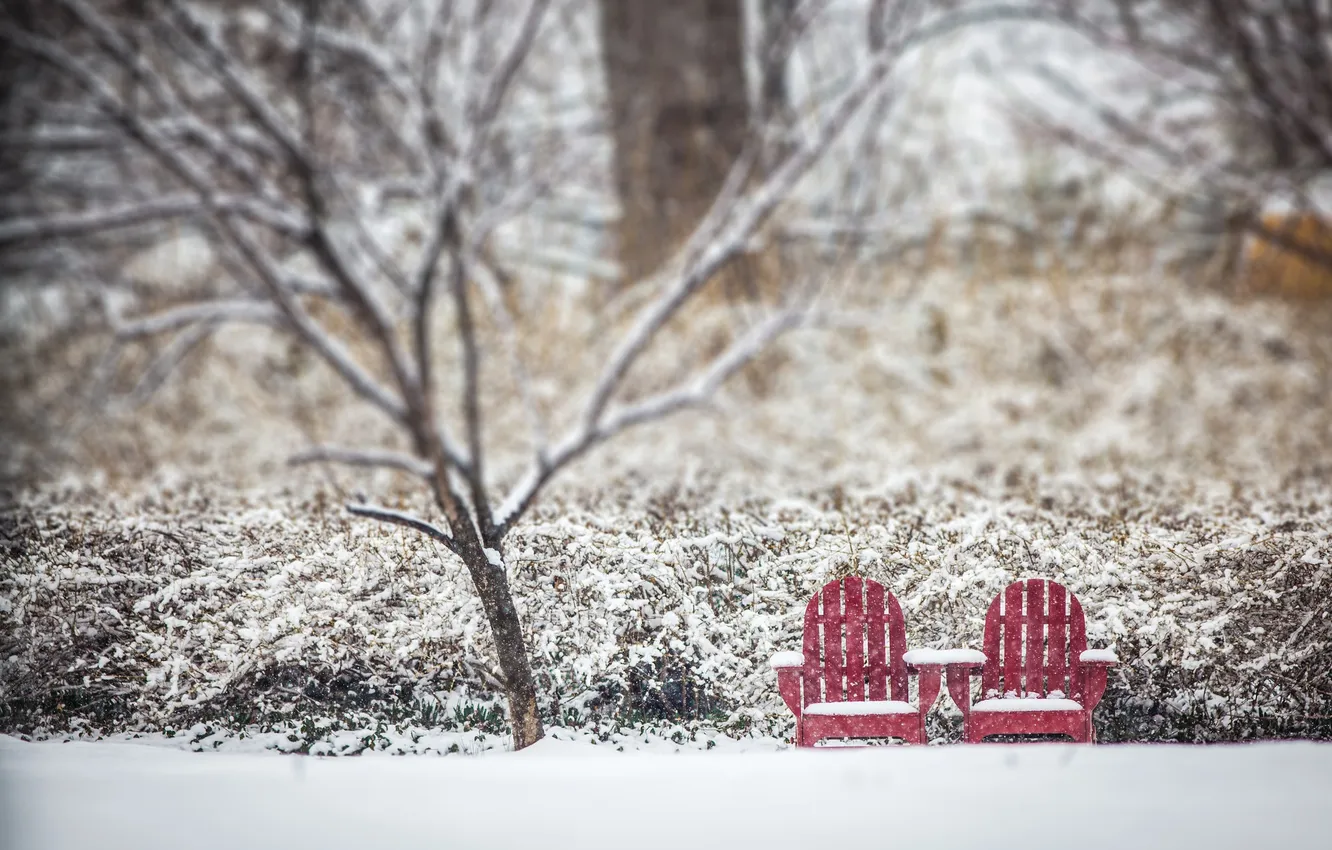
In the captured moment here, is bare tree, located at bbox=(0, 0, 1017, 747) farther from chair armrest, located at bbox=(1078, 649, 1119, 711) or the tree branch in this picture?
chair armrest, located at bbox=(1078, 649, 1119, 711)

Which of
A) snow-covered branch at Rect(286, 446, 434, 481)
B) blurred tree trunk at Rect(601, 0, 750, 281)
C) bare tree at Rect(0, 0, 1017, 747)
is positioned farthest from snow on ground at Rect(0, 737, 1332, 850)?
blurred tree trunk at Rect(601, 0, 750, 281)

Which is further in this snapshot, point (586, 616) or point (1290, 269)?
point (1290, 269)

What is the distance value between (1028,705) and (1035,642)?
0.16 m

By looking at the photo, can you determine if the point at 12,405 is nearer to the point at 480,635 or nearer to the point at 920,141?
the point at 480,635

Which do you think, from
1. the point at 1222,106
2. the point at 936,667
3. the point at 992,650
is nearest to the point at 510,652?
the point at 936,667

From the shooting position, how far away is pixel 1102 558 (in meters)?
2.40

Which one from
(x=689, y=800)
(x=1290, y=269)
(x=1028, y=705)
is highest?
(x=1290, y=269)

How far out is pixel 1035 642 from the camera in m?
2.24

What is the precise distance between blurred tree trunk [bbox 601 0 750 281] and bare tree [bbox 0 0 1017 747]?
443mm

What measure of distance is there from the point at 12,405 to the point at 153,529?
242 centimetres

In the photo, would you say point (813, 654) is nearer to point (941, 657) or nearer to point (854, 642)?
point (854, 642)

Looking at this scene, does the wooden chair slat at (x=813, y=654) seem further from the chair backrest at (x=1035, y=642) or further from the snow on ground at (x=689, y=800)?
the chair backrest at (x=1035, y=642)

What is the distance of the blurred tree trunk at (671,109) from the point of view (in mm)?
4629

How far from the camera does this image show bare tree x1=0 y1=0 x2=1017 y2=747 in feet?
6.96
